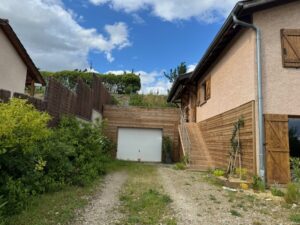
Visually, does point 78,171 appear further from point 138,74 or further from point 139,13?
point 138,74

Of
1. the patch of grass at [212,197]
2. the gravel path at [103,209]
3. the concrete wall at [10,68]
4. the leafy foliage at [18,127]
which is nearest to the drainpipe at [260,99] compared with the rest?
the patch of grass at [212,197]

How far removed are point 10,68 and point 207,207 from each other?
34.4 feet

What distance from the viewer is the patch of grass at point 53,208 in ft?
13.9

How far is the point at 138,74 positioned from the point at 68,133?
19868 mm

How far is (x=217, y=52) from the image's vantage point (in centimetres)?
1174

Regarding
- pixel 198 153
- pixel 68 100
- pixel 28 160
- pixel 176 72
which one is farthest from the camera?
pixel 176 72

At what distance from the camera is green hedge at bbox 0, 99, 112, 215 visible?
4443 millimetres

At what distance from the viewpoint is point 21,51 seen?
12.7m

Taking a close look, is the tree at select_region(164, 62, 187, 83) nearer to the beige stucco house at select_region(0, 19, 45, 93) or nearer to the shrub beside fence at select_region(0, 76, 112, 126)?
the shrub beside fence at select_region(0, 76, 112, 126)

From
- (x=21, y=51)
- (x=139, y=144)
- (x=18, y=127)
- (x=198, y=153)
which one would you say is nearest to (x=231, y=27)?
(x=198, y=153)

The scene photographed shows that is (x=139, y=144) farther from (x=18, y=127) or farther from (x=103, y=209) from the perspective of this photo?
(x=18, y=127)

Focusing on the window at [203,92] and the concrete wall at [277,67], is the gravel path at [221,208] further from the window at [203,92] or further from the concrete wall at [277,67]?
the window at [203,92]

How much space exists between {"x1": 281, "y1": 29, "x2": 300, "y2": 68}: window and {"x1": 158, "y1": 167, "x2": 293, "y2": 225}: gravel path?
14.1 ft

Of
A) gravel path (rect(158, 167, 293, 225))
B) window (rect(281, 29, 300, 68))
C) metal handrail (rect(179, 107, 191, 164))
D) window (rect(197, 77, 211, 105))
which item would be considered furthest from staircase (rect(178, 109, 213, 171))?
window (rect(281, 29, 300, 68))
